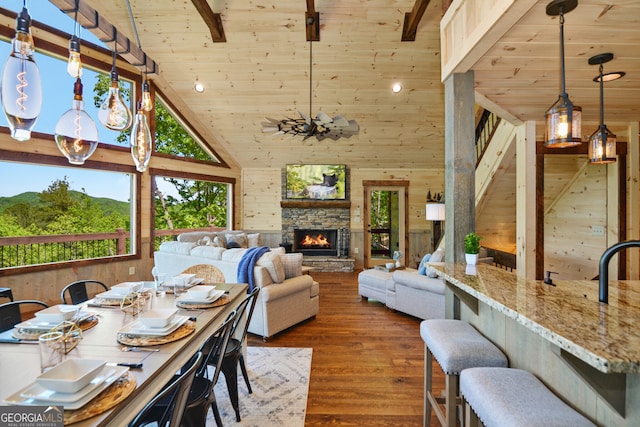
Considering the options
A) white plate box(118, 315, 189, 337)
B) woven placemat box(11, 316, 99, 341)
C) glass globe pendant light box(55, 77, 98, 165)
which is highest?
glass globe pendant light box(55, 77, 98, 165)

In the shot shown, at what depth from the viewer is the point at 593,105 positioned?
326 cm

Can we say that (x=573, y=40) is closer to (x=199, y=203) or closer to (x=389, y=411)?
(x=389, y=411)

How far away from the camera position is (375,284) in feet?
16.0

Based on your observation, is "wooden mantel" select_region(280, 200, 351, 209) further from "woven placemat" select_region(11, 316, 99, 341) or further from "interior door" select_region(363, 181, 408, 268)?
"woven placemat" select_region(11, 316, 99, 341)

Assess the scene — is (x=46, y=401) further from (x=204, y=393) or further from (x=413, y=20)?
(x=413, y=20)

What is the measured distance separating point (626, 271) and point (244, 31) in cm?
634

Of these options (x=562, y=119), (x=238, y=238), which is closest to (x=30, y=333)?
(x=562, y=119)

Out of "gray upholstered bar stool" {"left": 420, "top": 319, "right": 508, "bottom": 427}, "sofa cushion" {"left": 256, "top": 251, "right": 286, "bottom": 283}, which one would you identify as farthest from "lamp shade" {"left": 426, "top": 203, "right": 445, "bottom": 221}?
"gray upholstered bar stool" {"left": 420, "top": 319, "right": 508, "bottom": 427}

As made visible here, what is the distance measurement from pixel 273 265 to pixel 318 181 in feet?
14.8

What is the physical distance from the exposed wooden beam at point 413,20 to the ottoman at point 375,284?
12.6 feet

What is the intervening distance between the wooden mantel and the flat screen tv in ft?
0.38

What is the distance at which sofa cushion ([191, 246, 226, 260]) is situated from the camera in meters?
4.29

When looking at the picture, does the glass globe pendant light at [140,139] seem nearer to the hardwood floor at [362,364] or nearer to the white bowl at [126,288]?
the white bowl at [126,288]

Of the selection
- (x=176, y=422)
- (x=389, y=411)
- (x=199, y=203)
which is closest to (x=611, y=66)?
(x=389, y=411)
